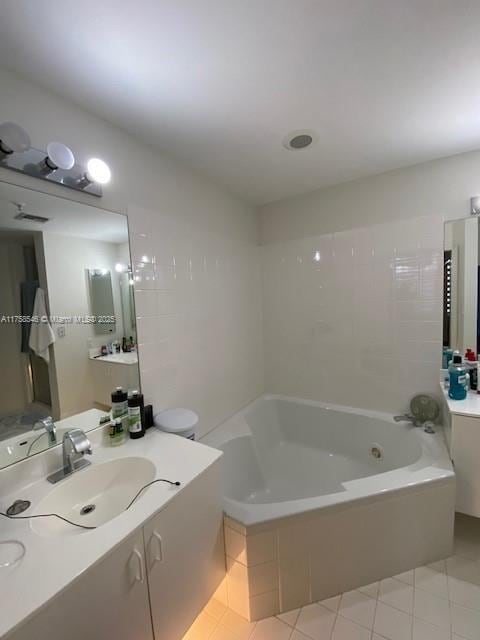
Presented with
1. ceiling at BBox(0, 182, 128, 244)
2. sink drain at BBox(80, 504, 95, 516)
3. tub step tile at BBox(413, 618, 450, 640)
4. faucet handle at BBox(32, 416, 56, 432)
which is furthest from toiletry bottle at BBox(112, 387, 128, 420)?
tub step tile at BBox(413, 618, 450, 640)

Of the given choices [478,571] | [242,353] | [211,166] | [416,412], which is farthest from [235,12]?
[478,571]

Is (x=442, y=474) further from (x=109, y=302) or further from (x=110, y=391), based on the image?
(x=109, y=302)

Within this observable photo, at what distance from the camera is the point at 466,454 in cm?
145

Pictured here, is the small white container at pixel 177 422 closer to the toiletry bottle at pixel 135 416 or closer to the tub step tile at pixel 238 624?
the toiletry bottle at pixel 135 416

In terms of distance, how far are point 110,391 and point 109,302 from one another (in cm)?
44

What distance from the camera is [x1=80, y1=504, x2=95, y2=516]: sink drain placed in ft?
Answer: 3.49

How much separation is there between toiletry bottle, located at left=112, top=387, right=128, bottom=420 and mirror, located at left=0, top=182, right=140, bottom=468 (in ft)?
0.11

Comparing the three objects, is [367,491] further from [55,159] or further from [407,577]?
[55,159]

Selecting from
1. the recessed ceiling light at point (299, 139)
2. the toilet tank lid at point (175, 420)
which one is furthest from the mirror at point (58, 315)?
the recessed ceiling light at point (299, 139)

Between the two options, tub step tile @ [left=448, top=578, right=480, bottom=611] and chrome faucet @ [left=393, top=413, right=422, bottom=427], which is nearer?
tub step tile @ [left=448, top=578, right=480, bottom=611]

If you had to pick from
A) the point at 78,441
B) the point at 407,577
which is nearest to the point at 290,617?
the point at 407,577

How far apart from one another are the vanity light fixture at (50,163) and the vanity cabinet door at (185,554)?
51.7 inches

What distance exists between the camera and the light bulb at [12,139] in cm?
94

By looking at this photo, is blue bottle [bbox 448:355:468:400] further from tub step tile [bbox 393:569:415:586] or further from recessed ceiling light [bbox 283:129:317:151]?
recessed ceiling light [bbox 283:129:317:151]
